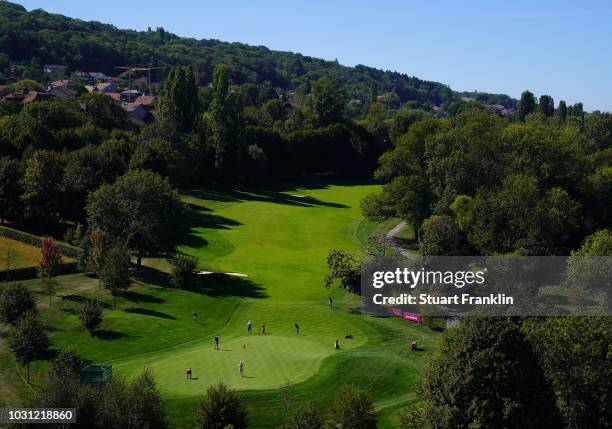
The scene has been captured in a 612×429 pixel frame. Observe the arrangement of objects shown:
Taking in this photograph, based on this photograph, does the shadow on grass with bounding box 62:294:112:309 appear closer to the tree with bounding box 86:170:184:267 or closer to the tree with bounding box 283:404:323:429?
the tree with bounding box 86:170:184:267

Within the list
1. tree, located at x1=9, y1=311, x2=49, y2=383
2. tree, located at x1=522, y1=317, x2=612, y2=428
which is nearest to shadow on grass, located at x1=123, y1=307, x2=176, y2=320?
tree, located at x1=9, y1=311, x2=49, y2=383

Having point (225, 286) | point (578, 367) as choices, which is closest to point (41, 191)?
point (225, 286)

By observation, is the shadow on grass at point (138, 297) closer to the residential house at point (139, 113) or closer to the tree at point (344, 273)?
the tree at point (344, 273)

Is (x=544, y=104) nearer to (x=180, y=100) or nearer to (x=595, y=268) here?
(x=180, y=100)

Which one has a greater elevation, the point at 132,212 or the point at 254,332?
the point at 132,212

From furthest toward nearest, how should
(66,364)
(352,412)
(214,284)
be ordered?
(214,284)
(66,364)
(352,412)

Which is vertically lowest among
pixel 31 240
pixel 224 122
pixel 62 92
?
pixel 31 240
